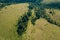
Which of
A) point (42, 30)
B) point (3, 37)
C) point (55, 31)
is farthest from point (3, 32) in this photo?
point (55, 31)

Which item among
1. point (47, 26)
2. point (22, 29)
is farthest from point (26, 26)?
point (47, 26)

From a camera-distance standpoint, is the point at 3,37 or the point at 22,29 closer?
the point at 3,37

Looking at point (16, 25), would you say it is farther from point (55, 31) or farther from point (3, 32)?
point (55, 31)

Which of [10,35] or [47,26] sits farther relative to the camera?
[47,26]

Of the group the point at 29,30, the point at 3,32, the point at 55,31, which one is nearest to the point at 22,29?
the point at 29,30

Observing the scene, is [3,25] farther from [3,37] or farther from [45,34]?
[45,34]

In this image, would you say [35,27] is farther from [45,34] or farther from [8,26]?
[8,26]
